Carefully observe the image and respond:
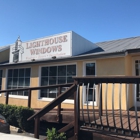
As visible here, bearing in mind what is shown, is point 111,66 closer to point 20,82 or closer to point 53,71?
point 53,71

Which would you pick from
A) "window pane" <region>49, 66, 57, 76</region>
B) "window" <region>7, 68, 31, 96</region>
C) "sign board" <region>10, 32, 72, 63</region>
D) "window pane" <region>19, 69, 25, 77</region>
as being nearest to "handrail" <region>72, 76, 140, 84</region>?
"sign board" <region>10, 32, 72, 63</region>

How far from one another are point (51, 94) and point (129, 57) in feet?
15.6

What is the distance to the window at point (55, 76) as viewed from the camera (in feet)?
29.1

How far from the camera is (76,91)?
4.04m

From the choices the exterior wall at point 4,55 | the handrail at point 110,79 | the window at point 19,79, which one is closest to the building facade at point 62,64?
the window at point 19,79

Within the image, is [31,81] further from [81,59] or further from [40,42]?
[81,59]

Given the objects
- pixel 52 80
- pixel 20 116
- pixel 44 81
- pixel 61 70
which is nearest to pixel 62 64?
pixel 61 70

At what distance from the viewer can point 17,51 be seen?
1219 centimetres

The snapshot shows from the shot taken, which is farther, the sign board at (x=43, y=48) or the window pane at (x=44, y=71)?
the window pane at (x=44, y=71)

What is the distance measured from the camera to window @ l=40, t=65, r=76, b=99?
8859 mm

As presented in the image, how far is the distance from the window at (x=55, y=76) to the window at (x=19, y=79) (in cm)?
142

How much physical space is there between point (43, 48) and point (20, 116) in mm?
4877

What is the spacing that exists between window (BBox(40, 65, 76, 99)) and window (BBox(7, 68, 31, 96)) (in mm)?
1420

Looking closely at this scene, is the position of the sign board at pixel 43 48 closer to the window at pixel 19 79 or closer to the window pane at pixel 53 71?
the window pane at pixel 53 71
